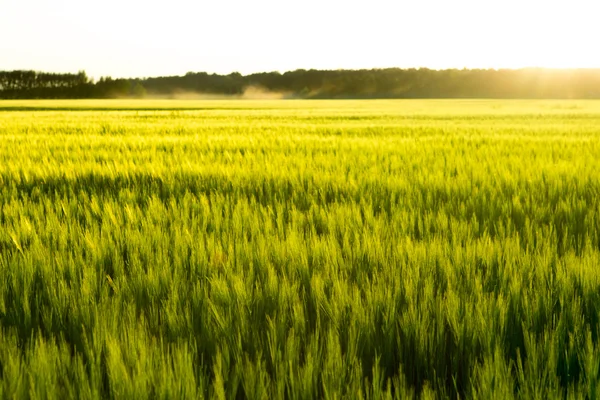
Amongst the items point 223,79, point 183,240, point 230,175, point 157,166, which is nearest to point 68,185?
point 157,166

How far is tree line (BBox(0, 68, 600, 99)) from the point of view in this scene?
78438 mm

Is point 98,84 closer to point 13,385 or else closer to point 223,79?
point 223,79

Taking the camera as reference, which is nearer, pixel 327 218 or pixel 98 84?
pixel 327 218

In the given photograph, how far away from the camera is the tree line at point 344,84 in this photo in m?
78.4

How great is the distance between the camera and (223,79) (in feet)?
358

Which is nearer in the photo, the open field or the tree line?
the open field

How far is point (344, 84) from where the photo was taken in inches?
3841

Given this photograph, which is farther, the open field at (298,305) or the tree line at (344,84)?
the tree line at (344,84)

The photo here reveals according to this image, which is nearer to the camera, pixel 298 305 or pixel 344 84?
pixel 298 305

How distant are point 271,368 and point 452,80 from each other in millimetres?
95927

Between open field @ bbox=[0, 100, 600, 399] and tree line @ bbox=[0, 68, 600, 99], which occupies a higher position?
tree line @ bbox=[0, 68, 600, 99]

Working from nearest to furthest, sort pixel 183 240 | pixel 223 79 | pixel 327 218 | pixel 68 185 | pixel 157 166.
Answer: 1. pixel 183 240
2. pixel 327 218
3. pixel 68 185
4. pixel 157 166
5. pixel 223 79

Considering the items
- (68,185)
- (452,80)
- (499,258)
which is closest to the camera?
(499,258)

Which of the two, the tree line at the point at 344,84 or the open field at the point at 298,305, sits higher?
the tree line at the point at 344,84
